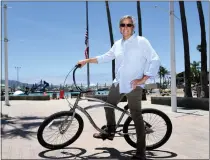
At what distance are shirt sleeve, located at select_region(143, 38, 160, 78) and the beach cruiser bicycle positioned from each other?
2.58ft

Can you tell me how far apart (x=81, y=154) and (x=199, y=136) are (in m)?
2.76

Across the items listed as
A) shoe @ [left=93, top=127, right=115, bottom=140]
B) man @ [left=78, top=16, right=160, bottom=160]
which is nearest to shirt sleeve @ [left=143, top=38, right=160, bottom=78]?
man @ [left=78, top=16, right=160, bottom=160]

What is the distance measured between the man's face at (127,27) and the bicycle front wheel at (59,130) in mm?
1419

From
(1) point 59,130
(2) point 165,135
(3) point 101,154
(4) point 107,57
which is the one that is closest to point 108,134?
(3) point 101,154

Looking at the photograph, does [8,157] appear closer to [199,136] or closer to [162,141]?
[162,141]

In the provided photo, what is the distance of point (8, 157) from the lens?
4.93 metres

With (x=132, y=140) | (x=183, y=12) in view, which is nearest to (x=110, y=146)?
(x=132, y=140)

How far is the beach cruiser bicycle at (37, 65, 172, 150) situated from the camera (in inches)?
198

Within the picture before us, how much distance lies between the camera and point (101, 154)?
5.14 meters

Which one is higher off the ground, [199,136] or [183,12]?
[183,12]

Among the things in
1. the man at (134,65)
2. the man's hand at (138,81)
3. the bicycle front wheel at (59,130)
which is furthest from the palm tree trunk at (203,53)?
the man's hand at (138,81)

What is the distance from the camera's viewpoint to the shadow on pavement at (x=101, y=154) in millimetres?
4973

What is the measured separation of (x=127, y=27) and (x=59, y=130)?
5.89ft

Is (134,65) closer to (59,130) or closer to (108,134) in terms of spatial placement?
(108,134)
